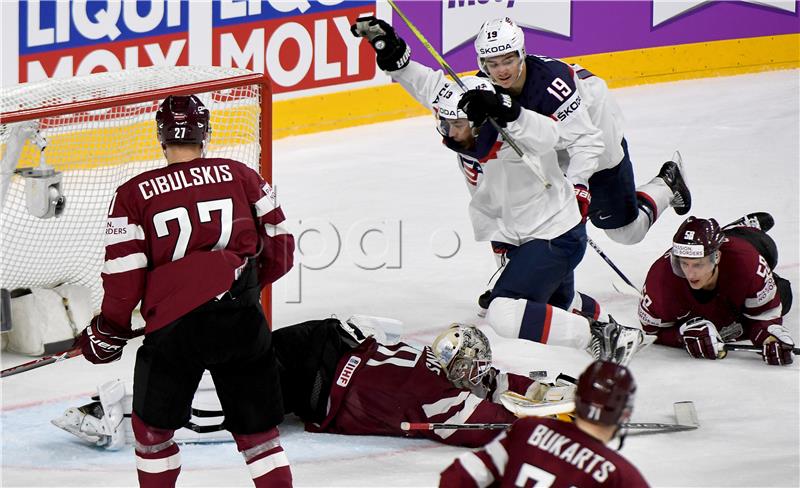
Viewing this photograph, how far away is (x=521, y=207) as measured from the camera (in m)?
4.69

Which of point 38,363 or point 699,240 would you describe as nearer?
point 38,363

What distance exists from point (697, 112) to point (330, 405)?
192 inches

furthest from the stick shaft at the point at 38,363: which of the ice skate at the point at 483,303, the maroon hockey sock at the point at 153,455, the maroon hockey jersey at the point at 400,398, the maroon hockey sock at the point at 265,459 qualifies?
the ice skate at the point at 483,303

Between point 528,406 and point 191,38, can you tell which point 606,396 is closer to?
point 528,406

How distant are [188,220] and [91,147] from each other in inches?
72.2

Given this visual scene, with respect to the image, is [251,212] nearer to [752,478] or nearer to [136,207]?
[136,207]

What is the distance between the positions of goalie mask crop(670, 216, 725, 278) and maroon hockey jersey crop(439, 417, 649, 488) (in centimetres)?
226

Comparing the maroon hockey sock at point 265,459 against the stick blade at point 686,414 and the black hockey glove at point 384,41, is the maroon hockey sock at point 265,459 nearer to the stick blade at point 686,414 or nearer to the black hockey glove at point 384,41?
the stick blade at point 686,414

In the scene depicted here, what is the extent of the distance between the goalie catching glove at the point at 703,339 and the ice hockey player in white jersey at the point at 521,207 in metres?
0.29

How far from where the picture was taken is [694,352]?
4.96 m

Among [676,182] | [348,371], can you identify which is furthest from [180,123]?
[676,182]

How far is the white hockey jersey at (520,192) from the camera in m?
4.57

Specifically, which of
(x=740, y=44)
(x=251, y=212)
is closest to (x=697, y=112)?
(x=740, y=44)

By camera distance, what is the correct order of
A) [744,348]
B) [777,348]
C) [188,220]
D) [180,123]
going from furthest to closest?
[744,348], [777,348], [180,123], [188,220]
